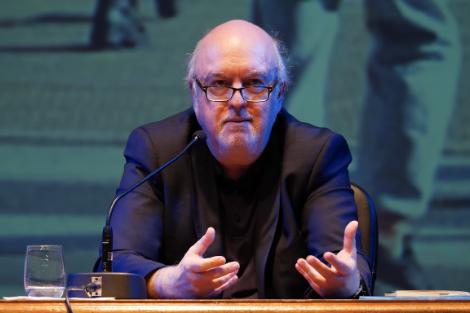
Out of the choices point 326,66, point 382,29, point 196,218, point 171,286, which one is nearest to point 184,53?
point 326,66

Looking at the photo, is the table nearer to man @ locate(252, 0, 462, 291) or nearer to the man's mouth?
the man's mouth

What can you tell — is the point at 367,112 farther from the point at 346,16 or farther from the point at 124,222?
the point at 124,222

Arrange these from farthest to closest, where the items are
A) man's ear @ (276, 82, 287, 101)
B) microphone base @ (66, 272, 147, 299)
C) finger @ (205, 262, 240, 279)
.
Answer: man's ear @ (276, 82, 287, 101)
finger @ (205, 262, 240, 279)
microphone base @ (66, 272, 147, 299)

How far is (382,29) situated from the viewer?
3.75m

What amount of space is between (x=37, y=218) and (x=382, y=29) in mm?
1620

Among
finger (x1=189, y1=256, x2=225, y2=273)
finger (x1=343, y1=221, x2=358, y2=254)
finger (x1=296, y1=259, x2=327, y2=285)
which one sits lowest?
finger (x1=296, y1=259, x2=327, y2=285)

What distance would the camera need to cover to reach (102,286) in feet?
6.23

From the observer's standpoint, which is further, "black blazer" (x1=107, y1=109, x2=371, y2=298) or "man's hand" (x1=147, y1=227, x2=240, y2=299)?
"black blazer" (x1=107, y1=109, x2=371, y2=298)

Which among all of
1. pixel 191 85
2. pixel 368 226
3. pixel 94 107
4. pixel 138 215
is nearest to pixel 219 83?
pixel 191 85

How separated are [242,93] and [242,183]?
0.31 m

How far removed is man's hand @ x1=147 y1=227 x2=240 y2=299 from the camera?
1.99 metres

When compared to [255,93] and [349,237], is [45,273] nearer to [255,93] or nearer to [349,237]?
[349,237]

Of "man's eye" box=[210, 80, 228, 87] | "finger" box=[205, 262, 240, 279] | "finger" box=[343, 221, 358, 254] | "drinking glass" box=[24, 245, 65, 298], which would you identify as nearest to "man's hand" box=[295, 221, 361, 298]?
"finger" box=[343, 221, 358, 254]

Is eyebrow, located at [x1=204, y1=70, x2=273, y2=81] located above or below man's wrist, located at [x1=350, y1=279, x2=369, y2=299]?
above
